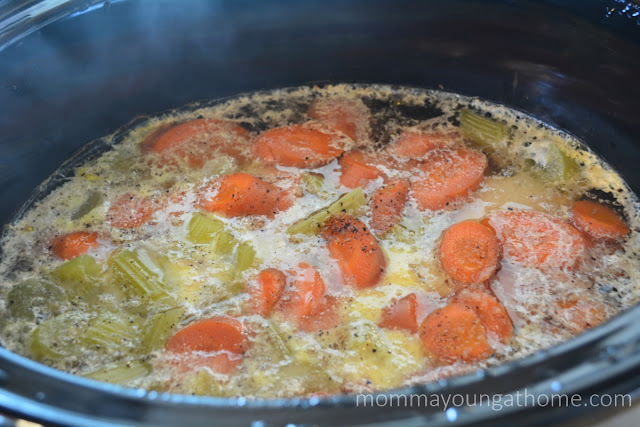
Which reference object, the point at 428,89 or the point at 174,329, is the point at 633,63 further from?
the point at 174,329

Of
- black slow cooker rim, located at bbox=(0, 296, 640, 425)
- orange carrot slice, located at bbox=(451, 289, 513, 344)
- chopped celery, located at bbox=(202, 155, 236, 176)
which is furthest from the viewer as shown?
chopped celery, located at bbox=(202, 155, 236, 176)

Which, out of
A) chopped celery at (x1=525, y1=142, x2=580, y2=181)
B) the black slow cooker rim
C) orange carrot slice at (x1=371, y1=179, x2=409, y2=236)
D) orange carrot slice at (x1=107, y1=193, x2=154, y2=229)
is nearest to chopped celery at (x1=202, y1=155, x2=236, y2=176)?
orange carrot slice at (x1=107, y1=193, x2=154, y2=229)

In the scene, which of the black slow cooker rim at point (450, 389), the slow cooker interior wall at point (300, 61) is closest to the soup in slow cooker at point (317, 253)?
the slow cooker interior wall at point (300, 61)

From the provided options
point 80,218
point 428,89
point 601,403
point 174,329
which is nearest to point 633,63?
point 428,89

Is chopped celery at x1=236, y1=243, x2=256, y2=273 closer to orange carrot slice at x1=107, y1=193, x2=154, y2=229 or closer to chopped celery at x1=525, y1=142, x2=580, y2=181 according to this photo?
orange carrot slice at x1=107, y1=193, x2=154, y2=229

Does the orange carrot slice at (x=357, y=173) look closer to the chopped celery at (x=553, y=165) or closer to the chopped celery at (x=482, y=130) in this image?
the chopped celery at (x=482, y=130)

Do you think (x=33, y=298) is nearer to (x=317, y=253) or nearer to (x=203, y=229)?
(x=203, y=229)
